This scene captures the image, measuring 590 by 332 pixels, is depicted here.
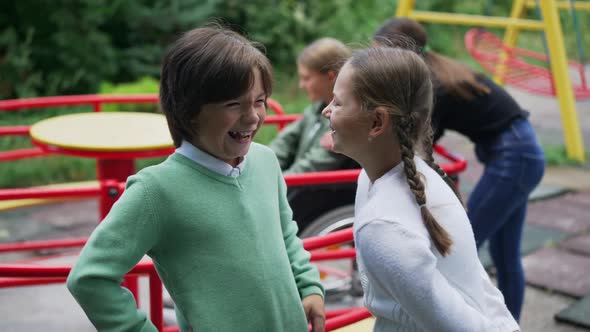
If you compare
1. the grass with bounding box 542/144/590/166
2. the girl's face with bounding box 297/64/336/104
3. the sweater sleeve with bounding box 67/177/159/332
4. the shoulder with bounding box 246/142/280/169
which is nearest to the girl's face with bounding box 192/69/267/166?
the shoulder with bounding box 246/142/280/169

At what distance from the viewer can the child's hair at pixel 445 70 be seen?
3.54 metres

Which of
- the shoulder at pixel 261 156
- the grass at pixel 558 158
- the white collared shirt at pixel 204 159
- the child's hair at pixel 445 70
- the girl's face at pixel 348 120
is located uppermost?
the girl's face at pixel 348 120

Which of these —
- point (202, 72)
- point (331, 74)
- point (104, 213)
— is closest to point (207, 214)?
point (202, 72)

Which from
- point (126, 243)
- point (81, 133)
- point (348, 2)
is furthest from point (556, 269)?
point (348, 2)

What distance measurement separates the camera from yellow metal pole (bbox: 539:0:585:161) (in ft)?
24.3

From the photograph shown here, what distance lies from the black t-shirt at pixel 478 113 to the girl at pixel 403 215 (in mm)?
1699

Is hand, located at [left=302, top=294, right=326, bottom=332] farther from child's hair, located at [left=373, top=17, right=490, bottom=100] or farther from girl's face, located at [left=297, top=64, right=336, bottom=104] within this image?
girl's face, located at [left=297, top=64, right=336, bottom=104]

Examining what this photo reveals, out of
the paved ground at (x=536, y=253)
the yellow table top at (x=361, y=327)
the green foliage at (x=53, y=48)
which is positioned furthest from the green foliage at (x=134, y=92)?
the yellow table top at (x=361, y=327)

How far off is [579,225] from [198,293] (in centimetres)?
447

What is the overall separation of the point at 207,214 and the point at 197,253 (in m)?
0.09

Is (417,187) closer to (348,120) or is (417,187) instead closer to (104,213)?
(348,120)

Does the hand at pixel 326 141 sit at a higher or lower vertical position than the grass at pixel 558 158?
higher

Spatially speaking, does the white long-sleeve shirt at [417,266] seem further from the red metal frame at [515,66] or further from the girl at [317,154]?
the red metal frame at [515,66]

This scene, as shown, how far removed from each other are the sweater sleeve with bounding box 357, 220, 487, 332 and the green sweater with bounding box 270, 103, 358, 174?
7.18ft
